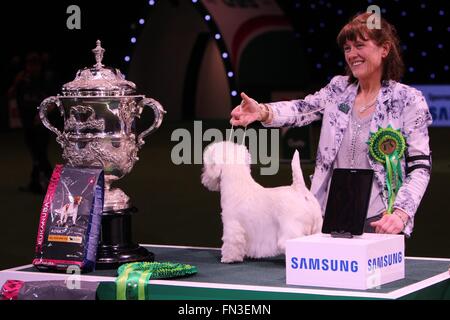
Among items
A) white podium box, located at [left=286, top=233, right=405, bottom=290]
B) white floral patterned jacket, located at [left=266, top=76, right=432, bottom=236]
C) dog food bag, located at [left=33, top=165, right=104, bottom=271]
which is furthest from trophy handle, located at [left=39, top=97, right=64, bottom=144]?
white podium box, located at [left=286, top=233, right=405, bottom=290]

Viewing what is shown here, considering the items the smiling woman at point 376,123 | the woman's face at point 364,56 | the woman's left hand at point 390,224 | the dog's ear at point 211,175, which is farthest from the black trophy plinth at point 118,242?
the woman's face at point 364,56

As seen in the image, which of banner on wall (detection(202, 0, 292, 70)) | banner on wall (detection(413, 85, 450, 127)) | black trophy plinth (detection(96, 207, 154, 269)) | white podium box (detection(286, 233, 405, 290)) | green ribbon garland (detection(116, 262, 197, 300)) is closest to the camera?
white podium box (detection(286, 233, 405, 290))

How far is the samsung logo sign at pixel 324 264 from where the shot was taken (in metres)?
2.70

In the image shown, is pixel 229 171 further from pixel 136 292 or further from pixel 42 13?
pixel 42 13

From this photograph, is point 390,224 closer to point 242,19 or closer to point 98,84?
point 98,84

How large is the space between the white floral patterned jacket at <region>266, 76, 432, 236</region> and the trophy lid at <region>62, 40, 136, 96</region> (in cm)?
55

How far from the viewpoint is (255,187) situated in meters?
3.23

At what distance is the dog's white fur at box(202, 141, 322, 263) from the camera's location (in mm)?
3146

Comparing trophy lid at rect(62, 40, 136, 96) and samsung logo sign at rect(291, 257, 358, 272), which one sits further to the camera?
trophy lid at rect(62, 40, 136, 96)

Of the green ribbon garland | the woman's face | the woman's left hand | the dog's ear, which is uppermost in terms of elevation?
the woman's face

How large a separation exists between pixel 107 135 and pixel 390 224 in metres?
0.97

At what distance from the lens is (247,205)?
3.22 metres

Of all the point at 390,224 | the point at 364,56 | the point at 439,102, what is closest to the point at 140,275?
the point at 390,224

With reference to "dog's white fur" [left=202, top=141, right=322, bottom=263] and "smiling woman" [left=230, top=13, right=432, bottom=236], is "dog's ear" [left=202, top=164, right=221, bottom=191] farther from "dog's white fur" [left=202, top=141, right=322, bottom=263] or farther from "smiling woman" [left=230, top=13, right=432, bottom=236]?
"smiling woman" [left=230, top=13, right=432, bottom=236]
